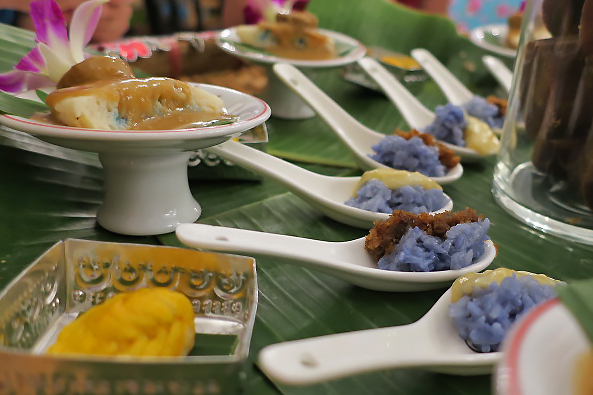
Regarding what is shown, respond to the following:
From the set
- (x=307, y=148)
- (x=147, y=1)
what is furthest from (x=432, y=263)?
(x=147, y=1)

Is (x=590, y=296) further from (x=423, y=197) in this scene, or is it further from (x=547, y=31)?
(x=547, y=31)

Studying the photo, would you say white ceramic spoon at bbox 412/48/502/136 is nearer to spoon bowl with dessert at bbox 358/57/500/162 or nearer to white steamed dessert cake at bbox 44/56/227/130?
spoon bowl with dessert at bbox 358/57/500/162

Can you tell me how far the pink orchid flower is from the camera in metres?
0.90

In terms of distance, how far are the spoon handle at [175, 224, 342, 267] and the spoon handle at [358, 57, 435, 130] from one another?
0.82 meters

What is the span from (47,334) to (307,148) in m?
0.88

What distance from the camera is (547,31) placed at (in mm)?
985

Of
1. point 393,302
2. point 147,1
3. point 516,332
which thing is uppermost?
point 516,332

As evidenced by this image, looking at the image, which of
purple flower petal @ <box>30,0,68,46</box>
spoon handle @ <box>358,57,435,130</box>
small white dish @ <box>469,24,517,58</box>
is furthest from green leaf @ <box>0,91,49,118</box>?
small white dish @ <box>469,24,517,58</box>

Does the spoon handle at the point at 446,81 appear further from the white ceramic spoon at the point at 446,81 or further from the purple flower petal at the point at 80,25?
the purple flower petal at the point at 80,25

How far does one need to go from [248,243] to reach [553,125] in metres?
0.67

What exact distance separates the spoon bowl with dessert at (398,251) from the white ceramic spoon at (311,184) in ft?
0.40

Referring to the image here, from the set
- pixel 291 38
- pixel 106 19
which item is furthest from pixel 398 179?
pixel 106 19

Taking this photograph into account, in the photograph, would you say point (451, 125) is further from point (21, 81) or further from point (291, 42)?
point (21, 81)

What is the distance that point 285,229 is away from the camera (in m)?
0.94
